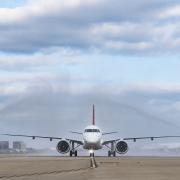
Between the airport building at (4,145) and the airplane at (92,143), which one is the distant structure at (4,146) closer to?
the airport building at (4,145)

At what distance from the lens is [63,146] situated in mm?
84688

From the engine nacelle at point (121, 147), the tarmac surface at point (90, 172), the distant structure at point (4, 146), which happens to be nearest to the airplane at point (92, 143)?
the engine nacelle at point (121, 147)

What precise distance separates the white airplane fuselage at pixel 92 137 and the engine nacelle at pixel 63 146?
148 inches

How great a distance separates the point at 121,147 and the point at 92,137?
25.6 ft

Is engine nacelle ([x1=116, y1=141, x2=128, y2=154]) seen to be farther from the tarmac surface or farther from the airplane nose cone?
the tarmac surface

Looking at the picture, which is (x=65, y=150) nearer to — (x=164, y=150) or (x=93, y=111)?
(x=93, y=111)

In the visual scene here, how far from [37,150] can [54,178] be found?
6027 inches

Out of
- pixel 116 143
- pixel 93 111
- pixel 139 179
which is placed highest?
pixel 93 111

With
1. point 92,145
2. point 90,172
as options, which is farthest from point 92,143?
point 90,172

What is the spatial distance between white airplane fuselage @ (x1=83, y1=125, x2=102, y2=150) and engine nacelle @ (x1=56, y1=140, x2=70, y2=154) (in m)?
3.75

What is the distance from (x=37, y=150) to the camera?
→ 180625 millimetres

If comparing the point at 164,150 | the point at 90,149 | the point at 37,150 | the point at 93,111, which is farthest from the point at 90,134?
the point at 164,150

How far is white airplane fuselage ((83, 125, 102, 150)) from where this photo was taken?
261 ft

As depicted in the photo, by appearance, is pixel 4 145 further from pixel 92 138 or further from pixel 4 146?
pixel 92 138
